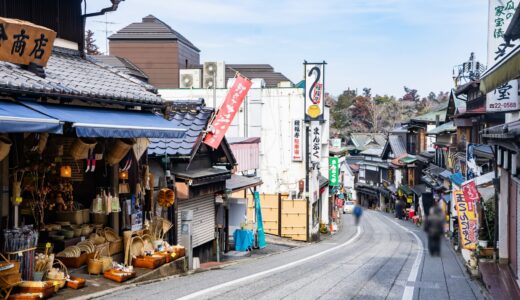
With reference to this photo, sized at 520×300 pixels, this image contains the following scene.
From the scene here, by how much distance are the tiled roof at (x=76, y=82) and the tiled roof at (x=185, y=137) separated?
242 cm

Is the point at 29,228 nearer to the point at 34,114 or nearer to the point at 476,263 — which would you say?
the point at 34,114

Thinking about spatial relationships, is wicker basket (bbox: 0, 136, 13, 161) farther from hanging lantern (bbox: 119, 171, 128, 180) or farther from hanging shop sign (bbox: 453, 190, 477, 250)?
hanging shop sign (bbox: 453, 190, 477, 250)

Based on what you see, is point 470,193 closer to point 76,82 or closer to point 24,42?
point 76,82

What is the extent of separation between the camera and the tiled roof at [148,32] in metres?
43.8

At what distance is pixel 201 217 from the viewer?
66.4 ft

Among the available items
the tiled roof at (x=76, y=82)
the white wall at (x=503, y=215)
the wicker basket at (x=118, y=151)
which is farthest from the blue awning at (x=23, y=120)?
the white wall at (x=503, y=215)

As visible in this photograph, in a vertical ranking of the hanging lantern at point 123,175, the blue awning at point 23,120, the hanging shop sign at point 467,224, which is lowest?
the hanging shop sign at point 467,224

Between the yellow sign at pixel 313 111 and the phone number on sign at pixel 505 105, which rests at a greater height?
the yellow sign at pixel 313 111

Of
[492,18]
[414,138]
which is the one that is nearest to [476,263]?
[492,18]

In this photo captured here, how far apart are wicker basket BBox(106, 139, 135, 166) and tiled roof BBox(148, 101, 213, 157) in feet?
9.67

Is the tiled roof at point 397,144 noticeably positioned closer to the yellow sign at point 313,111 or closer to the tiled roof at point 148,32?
the yellow sign at point 313,111

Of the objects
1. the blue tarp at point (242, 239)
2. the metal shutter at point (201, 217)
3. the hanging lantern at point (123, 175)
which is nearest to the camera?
the hanging lantern at point (123, 175)

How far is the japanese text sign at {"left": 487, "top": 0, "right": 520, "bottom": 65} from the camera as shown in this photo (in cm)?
1714

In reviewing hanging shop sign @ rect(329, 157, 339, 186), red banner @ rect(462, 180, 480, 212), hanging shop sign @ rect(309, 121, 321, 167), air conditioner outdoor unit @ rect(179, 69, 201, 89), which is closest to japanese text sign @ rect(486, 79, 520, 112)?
red banner @ rect(462, 180, 480, 212)
